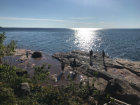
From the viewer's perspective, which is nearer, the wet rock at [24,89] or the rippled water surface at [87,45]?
the wet rock at [24,89]

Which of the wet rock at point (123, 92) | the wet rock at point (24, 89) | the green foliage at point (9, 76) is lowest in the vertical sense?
the wet rock at point (123, 92)

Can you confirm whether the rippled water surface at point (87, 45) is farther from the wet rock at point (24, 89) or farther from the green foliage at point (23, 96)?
the wet rock at point (24, 89)

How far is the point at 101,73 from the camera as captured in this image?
16.8 m

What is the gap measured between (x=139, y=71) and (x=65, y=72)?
14.5m

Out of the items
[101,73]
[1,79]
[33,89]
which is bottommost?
[101,73]

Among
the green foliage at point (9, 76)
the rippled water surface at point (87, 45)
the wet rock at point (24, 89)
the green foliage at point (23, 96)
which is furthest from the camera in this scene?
the rippled water surface at point (87, 45)

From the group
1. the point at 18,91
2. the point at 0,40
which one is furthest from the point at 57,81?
the point at 0,40

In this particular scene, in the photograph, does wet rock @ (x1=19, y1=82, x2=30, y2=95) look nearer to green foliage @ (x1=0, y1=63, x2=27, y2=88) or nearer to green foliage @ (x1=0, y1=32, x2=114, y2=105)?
green foliage @ (x1=0, y1=32, x2=114, y2=105)

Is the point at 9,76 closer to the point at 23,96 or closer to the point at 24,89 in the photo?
the point at 24,89

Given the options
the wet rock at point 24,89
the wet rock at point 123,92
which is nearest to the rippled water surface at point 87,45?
the wet rock at point 123,92

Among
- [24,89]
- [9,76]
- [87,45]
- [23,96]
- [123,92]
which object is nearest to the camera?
[23,96]

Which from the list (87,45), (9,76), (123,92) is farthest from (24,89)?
(87,45)

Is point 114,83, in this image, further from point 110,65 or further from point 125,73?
point 110,65

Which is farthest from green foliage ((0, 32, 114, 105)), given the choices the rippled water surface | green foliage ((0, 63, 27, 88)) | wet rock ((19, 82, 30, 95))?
the rippled water surface
